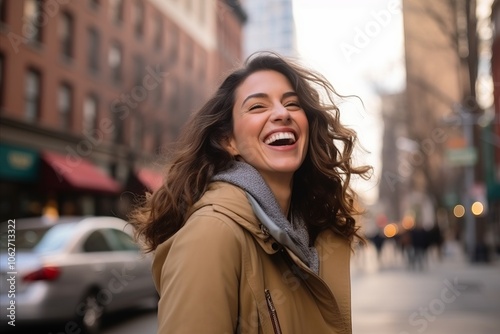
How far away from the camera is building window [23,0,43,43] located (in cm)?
2272

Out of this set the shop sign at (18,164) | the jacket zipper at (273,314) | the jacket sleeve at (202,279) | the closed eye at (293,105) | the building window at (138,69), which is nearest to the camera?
the jacket sleeve at (202,279)

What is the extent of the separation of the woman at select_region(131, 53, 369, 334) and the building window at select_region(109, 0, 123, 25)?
2936 cm

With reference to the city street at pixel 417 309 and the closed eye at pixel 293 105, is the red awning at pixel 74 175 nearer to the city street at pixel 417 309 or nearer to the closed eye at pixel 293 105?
the city street at pixel 417 309

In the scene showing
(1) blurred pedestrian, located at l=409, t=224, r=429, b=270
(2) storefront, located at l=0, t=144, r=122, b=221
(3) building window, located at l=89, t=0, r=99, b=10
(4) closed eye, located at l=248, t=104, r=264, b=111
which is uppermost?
(3) building window, located at l=89, t=0, r=99, b=10

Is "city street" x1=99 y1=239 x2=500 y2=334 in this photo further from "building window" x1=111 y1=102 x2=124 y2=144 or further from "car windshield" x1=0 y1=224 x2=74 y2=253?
"building window" x1=111 y1=102 x2=124 y2=144

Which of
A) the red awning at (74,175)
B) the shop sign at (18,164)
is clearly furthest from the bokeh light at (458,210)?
the shop sign at (18,164)

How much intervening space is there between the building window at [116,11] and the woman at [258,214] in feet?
96.3

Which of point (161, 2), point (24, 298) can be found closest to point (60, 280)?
point (24, 298)

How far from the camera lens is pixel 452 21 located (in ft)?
69.4

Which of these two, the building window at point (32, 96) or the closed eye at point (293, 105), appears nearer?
the closed eye at point (293, 105)

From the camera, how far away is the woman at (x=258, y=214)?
1565mm

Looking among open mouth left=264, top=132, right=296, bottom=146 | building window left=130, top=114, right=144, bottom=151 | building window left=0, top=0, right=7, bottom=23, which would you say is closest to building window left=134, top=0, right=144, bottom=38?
building window left=130, top=114, right=144, bottom=151

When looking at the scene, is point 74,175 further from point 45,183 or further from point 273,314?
point 273,314

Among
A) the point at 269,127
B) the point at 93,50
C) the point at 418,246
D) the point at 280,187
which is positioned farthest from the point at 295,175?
the point at 93,50
